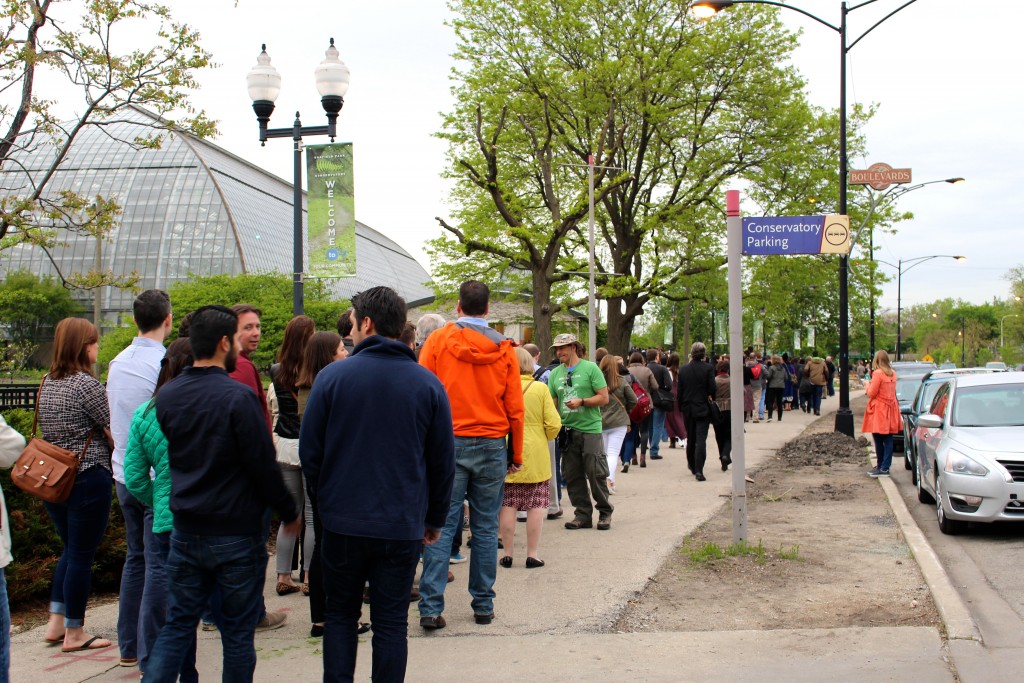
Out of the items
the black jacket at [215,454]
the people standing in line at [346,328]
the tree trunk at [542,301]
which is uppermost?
the tree trunk at [542,301]

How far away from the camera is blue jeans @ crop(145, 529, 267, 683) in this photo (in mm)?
3945

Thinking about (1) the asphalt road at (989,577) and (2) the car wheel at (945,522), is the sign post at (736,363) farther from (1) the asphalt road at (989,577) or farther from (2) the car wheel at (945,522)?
(2) the car wheel at (945,522)

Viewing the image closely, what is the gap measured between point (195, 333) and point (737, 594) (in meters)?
4.40

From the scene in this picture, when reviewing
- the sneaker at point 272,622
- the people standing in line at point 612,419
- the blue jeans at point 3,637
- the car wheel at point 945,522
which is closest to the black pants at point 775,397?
the people standing in line at point 612,419

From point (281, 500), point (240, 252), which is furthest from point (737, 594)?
point (240, 252)

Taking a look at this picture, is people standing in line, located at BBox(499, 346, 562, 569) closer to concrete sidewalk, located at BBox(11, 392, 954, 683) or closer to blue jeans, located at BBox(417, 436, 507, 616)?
concrete sidewalk, located at BBox(11, 392, 954, 683)

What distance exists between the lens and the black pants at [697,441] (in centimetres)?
1341

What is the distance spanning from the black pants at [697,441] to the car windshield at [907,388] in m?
8.40

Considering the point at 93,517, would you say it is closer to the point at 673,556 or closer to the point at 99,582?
the point at 99,582

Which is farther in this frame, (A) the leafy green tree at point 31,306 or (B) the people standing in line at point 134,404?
(A) the leafy green tree at point 31,306

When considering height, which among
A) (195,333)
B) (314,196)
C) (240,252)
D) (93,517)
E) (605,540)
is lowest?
(605,540)

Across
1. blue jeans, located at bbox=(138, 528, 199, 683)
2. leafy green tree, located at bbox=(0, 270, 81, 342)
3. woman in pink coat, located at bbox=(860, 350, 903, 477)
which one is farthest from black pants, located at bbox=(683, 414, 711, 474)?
leafy green tree, located at bbox=(0, 270, 81, 342)

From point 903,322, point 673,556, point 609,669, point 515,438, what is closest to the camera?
point 609,669

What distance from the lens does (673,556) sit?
8.02 meters
